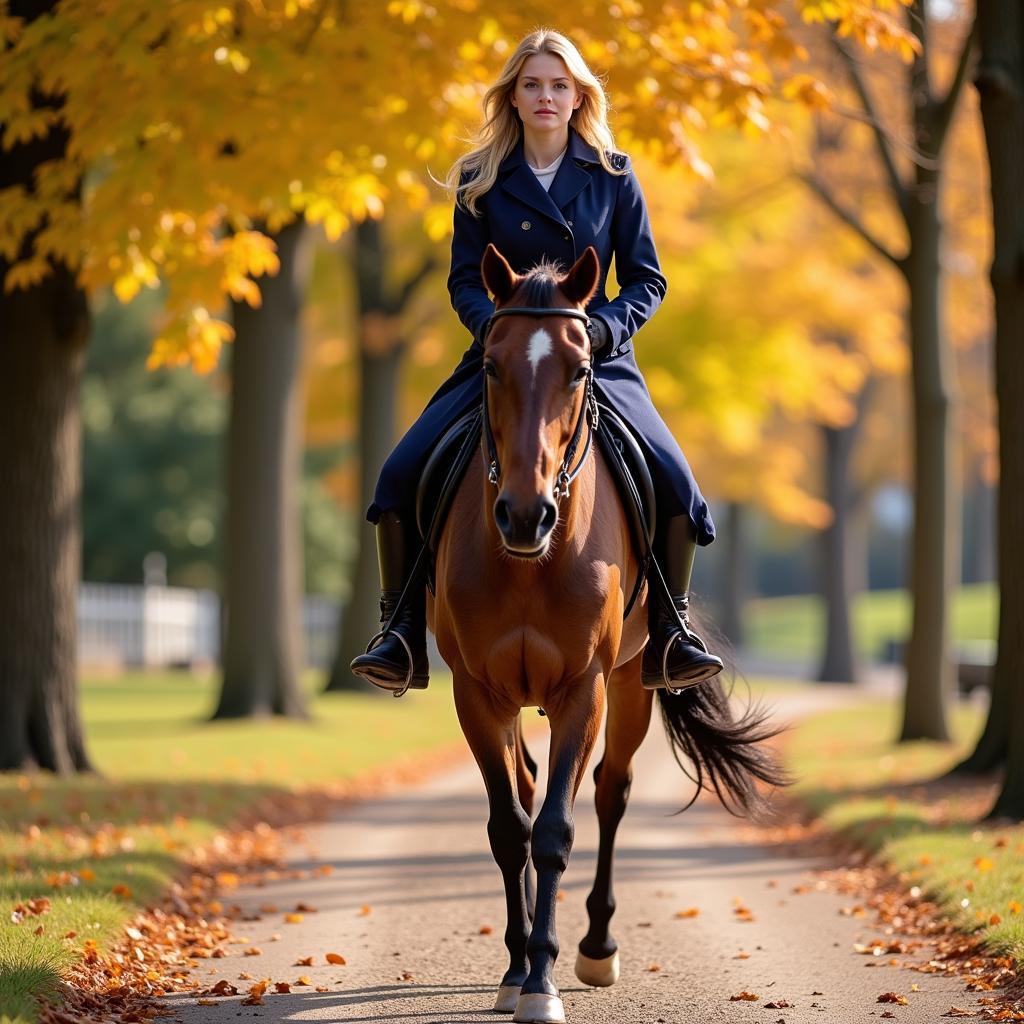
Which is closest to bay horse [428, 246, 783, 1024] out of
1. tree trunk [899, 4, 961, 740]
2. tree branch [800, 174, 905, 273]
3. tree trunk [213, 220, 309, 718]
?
tree trunk [899, 4, 961, 740]

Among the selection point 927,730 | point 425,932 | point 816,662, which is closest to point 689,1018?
point 425,932

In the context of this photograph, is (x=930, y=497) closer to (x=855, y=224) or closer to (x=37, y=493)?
(x=855, y=224)

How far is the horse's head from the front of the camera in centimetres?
533

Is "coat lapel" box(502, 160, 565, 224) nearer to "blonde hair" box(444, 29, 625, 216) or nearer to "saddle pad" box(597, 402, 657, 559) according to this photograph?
"blonde hair" box(444, 29, 625, 216)

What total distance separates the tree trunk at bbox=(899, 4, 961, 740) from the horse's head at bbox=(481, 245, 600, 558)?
12243mm

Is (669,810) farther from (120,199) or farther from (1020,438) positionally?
(120,199)

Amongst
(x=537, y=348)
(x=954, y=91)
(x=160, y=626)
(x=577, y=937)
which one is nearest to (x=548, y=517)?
A: (x=537, y=348)

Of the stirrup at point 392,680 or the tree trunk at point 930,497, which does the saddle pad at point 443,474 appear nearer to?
the stirrup at point 392,680

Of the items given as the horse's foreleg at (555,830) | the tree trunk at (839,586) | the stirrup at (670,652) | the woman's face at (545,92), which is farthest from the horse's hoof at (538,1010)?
the tree trunk at (839,586)

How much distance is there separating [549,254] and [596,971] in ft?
9.93

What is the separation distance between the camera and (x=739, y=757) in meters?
7.77

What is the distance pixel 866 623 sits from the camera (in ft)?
196

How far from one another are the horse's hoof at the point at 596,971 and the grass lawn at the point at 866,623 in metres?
40.6

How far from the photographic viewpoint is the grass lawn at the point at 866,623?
5066cm
